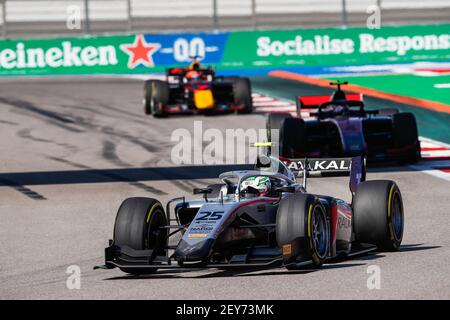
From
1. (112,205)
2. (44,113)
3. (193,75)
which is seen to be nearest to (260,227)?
(112,205)

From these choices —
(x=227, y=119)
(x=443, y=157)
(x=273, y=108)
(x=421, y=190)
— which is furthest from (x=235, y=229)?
(x=273, y=108)

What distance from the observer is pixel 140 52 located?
4084cm

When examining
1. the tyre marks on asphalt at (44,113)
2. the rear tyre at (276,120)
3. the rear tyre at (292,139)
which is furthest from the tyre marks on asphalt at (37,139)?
the rear tyre at (292,139)

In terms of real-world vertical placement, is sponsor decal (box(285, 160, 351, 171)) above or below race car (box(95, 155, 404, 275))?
above

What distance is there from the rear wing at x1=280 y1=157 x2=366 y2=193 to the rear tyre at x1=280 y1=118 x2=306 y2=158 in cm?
554

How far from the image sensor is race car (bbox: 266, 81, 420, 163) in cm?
1964

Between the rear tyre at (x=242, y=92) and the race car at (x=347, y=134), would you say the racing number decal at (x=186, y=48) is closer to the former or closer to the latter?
the rear tyre at (x=242, y=92)

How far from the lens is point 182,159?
21703 millimetres

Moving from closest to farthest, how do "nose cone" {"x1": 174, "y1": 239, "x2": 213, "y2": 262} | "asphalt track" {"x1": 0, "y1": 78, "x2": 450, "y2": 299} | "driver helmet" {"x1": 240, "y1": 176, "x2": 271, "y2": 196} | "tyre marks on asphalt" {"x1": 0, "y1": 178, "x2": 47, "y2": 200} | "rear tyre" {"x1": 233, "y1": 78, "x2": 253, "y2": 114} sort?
"asphalt track" {"x1": 0, "y1": 78, "x2": 450, "y2": 299}, "nose cone" {"x1": 174, "y1": 239, "x2": 213, "y2": 262}, "driver helmet" {"x1": 240, "y1": 176, "x2": 271, "y2": 196}, "tyre marks on asphalt" {"x1": 0, "y1": 178, "x2": 47, "y2": 200}, "rear tyre" {"x1": 233, "y1": 78, "x2": 253, "y2": 114}

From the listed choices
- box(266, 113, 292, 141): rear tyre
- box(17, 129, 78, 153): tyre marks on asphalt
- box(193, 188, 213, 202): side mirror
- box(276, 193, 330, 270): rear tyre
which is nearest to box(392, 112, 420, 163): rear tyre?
box(266, 113, 292, 141): rear tyre

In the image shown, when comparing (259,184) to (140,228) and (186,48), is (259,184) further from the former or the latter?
(186,48)

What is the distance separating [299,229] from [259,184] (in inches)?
50.2

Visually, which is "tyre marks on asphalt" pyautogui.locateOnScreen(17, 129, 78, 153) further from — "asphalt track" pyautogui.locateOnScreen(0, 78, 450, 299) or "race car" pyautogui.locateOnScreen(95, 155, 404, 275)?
"race car" pyautogui.locateOnScreen(95, 155, 404, 275)
